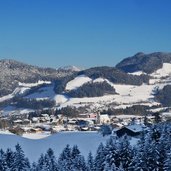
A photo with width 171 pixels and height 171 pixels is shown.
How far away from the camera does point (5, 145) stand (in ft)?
281

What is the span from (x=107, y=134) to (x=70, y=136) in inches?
336

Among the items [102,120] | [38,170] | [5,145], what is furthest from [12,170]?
[102,120]

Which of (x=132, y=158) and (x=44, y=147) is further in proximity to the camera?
(x=44, y=147)

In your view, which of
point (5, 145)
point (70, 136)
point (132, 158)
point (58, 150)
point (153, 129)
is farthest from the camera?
point (70, 136)

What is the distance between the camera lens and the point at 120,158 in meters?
43.8

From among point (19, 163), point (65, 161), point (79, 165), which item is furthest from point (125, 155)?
point (19, 163)

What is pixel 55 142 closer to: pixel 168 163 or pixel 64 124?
pixel 168 163

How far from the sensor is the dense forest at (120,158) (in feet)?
130

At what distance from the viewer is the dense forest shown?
130ft

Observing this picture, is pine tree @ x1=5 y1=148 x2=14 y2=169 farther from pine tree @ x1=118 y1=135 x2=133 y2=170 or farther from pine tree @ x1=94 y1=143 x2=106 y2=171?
pine tree @ x1=118 y1=135 x2=133 y2=170

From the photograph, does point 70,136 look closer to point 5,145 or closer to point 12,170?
point 5,145

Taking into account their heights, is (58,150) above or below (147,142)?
below

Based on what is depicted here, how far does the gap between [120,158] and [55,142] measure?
44.7 meters

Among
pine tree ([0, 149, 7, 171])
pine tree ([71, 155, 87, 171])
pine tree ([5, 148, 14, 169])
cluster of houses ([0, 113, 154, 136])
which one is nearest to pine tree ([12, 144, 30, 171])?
pine tree ([5, 148, 14, 169])
